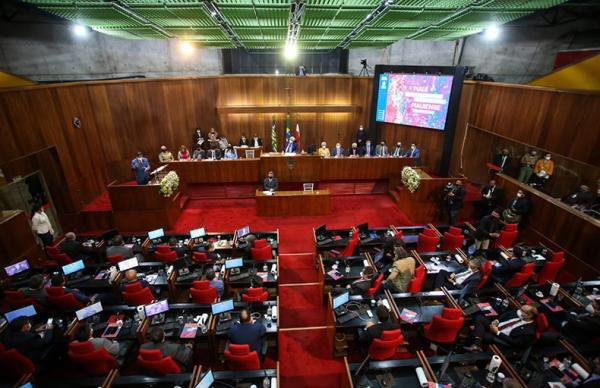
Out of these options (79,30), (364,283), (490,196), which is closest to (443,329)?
(364,283)

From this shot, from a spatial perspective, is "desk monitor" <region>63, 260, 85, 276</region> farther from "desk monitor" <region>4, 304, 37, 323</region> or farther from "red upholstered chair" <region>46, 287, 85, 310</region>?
"desk monitor" <region>4, 304, 37, 323</region>

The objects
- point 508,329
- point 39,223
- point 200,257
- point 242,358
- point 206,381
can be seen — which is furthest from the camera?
point 39,223

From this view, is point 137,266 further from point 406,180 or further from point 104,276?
point 406,180

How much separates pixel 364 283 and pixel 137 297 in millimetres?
4081

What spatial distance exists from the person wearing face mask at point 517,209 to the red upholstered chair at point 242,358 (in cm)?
753

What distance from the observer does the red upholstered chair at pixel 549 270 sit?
6145mm

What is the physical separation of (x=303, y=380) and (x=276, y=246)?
296 centimetres

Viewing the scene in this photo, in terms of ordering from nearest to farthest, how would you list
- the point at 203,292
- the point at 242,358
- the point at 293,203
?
1. the point at 242,358
2. the point at 203,292
3. the point at 293,203

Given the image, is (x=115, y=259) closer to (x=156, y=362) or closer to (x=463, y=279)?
(x=156, y=362)

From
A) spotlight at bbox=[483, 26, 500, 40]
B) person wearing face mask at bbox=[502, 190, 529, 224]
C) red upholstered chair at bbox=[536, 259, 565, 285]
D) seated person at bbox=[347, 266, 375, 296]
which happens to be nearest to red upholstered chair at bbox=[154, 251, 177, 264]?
seated person at bbox=[347, 266, 375, 296]

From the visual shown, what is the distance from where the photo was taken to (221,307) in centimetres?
510

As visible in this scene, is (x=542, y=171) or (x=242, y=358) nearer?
(x=242, y=358)

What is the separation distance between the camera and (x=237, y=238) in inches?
289

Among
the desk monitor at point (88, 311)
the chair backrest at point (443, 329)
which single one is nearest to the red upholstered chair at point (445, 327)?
the chair backrest at point (443, 329)
